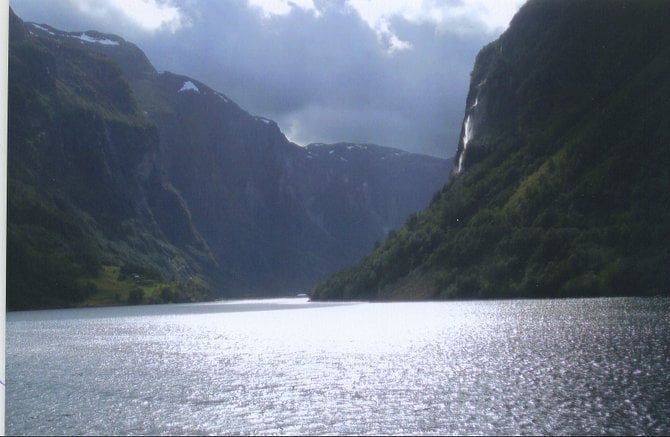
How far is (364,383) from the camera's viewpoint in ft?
219

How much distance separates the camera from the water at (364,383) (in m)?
49.3

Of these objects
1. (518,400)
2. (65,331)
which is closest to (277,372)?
(518,400)

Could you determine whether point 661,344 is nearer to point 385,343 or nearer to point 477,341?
point 477,341

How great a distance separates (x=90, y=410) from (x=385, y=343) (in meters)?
57.8

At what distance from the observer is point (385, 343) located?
10788 cm

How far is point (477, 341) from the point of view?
101312mm

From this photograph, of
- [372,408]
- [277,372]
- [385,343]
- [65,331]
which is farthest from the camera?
[65,331]

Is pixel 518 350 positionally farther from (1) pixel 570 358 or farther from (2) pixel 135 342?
(2) pixel 135 342

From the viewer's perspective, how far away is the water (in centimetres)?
4931

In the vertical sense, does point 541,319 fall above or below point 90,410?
above

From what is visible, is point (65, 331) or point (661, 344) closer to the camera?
point (661, 344)

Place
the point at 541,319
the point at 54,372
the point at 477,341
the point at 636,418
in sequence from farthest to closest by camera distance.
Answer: the point at 541,319, the point at 477,341, the point at 54,372, the point at 636,418

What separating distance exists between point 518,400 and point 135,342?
281 feet

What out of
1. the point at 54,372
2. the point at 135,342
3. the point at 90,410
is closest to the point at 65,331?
the point at 135,342
